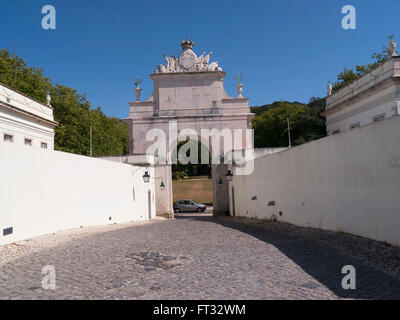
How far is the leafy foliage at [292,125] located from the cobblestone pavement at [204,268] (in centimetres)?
3711

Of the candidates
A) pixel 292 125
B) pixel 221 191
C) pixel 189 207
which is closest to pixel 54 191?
pixel 221 191

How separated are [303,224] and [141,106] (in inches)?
687

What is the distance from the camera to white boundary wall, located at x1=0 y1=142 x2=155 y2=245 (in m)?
8.65

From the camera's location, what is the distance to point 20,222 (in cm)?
898

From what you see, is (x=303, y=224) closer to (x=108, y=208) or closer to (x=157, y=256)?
(x=157, y=256)

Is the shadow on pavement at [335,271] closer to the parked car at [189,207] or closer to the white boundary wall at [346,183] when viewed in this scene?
the white boundary wall at [346,183]

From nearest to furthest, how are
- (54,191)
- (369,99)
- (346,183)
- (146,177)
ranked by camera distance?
(346,183)
(54,191)
(369,99)
(146,177)

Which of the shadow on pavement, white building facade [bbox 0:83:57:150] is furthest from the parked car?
the shadow on pavement

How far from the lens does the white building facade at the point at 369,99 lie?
14.8 meters

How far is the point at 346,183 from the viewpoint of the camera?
27.2 feet

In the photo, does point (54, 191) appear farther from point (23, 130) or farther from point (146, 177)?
point (23, 130)

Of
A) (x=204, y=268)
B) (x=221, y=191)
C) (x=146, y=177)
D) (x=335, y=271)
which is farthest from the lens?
(x=221, y=191)

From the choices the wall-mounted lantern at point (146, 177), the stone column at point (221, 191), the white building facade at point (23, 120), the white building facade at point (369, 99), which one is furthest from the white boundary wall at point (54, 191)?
the white building facade at point (369, 99)

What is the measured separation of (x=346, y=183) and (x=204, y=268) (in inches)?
170
